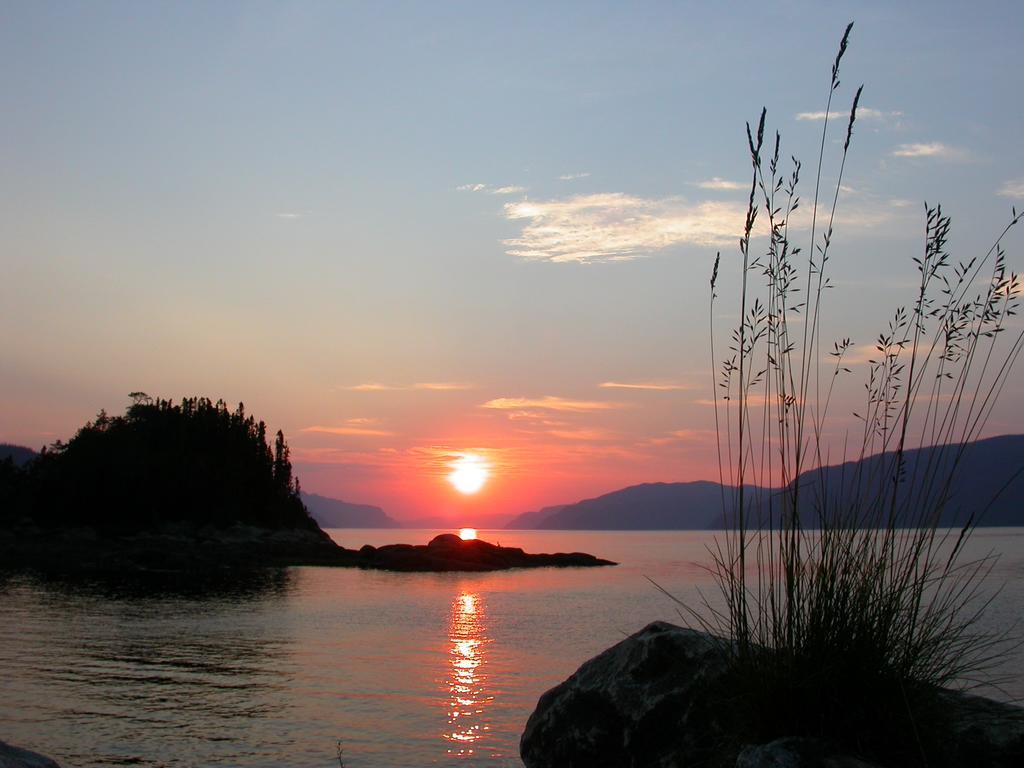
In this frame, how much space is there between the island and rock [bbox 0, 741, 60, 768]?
6420 centimetres

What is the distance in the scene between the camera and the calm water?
44.9ft

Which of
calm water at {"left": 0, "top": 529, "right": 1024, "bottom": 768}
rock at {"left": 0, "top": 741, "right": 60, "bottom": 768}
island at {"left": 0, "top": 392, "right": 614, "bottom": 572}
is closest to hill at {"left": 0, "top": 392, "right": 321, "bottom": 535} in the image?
island at {"left": 0, "top": 392, "right": 614, "bottom": 572}

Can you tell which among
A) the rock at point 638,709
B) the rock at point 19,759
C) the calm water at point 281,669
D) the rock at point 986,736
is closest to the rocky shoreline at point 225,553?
the calm water at point 281,669

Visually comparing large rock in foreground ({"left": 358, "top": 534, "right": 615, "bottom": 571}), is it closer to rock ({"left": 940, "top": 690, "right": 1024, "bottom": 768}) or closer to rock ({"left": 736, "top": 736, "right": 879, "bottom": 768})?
rock ({"left": 940, "top": 690, "right": 1024, "bottom": 768})

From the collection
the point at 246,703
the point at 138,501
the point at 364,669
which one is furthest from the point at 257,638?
the point at 138,501

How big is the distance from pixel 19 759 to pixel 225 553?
7425cm

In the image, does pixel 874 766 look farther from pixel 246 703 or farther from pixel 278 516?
pixel 278 516

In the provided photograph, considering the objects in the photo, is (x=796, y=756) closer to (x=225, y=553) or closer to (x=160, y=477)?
(x=225, y=553)

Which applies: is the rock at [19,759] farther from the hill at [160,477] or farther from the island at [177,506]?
the hill at [160,477]

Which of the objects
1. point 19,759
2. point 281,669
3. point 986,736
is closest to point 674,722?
point 986,736

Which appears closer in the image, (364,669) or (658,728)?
(658,728)

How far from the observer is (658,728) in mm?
A: 7531

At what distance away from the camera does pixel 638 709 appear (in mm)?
7758

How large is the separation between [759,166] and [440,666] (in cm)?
2061
